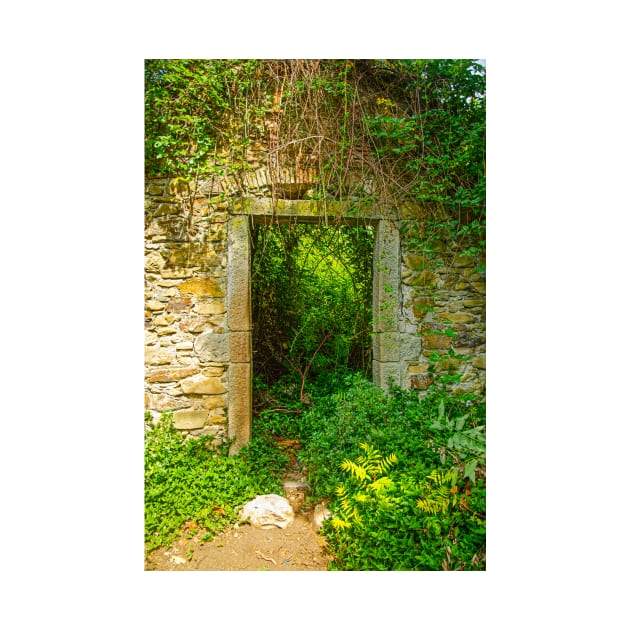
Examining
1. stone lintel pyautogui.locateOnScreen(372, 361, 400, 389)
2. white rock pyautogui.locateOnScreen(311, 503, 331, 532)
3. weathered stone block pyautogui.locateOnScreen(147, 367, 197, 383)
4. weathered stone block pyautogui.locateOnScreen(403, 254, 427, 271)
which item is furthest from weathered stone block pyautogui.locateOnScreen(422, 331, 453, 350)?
weathered stone block pyautogui.locateOnScreen(147, 367, 197, 383)

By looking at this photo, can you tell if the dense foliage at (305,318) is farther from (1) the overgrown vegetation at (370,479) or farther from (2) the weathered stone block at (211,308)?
(2) the weathered stone block at (211,308)

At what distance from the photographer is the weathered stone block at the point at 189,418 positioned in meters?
2.75

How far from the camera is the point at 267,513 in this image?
246cm

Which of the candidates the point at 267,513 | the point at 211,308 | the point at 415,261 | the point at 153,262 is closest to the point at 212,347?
the point at 211,308

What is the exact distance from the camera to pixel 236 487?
102 inches

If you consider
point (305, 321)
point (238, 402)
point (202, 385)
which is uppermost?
point (305, 321)

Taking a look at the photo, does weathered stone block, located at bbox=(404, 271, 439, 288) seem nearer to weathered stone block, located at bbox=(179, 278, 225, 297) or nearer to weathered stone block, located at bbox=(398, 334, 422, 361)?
weathered stone block, located at bbox=(398, 334, 422, 361)

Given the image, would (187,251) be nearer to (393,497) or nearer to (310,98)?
(310,98)

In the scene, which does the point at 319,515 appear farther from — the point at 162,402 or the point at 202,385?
the point at 162,402

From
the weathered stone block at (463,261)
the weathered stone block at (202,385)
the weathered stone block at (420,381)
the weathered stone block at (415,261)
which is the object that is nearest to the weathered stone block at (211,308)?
the weathered stone block at (202,385)

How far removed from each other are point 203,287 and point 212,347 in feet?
1.59

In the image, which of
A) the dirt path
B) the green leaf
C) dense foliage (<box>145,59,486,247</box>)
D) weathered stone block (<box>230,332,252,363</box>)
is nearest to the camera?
the green leaf

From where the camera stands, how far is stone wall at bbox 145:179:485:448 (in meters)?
2.73

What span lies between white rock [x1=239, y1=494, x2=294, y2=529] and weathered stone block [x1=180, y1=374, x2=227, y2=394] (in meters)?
0.87
